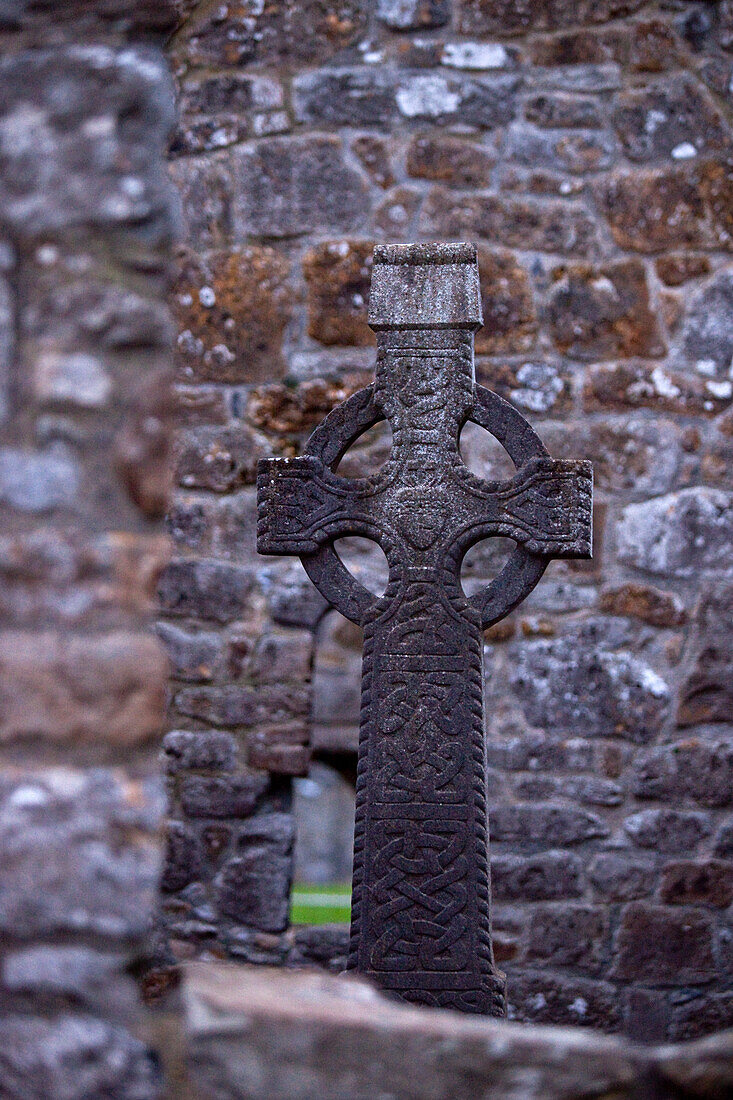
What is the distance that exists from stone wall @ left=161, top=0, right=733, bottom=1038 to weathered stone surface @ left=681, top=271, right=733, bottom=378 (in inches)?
0.4

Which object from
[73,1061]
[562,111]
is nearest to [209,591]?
[562,111]

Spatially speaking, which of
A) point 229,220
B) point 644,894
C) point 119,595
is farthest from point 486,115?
point 119,595

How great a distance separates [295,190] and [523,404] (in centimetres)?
114

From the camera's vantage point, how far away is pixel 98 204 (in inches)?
57.7

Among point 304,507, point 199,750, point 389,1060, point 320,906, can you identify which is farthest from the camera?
point 320,906

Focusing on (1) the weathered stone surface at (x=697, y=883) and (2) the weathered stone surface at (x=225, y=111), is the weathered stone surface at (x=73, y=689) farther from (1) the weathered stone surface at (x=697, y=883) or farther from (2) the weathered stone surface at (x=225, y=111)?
(2) the weathered stone surface at (x=225, y=111)

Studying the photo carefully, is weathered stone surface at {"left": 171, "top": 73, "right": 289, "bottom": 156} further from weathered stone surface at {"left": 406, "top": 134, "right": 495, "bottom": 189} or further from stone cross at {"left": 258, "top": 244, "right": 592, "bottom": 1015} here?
stone cross at {"left": 258, "top": 244, "right": 592, "bottom": 1015}

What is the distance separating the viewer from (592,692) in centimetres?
403

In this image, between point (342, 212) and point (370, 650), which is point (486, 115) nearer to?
point (342, 212)

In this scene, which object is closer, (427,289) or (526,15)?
(427,289)

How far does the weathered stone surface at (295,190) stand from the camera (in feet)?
13.7

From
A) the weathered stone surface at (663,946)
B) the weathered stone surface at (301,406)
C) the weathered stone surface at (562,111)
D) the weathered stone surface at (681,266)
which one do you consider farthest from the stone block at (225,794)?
the weathered stone surface at (562,111)

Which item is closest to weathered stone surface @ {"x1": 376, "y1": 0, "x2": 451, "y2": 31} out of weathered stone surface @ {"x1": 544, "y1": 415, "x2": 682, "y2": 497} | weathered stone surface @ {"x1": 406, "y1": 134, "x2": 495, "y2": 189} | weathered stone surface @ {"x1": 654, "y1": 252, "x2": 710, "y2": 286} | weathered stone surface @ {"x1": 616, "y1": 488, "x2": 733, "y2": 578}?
weathered stone surface @ {"x1": 406, "y1": 134, "x2": 495, "y2": 189}

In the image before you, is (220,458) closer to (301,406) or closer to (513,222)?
(301,406)
